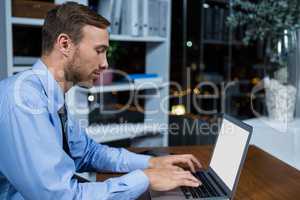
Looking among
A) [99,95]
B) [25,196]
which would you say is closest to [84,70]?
[25,196]

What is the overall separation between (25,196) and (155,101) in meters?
1.98

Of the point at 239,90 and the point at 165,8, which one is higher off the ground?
the point at 165,8

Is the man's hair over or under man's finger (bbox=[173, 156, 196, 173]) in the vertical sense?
over

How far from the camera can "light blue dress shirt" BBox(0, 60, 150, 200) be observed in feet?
3.12

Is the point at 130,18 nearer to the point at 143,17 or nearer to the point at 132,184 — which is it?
the point at 143,17

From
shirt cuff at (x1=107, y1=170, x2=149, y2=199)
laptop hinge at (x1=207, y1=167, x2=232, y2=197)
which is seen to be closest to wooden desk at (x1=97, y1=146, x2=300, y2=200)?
laptop hinge at (x1=207, y1=167, x2=232, y2=197)

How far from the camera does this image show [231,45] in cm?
381

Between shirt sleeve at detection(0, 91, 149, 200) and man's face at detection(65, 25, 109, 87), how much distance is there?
0.24 meters

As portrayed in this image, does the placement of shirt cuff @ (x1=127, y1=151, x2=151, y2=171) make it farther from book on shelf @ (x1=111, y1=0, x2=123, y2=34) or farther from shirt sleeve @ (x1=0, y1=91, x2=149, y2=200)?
book on shelf @ (x1=111, y1=0, x2=123, y2=34)

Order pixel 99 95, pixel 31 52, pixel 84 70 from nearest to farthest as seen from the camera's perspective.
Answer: pixel 84 70, pixel 31 52, pixel 99 95

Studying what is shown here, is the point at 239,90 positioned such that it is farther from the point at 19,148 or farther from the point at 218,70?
the point at 19,148

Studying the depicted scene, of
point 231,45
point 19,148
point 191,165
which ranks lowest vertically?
point 191,165

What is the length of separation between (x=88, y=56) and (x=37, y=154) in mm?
416

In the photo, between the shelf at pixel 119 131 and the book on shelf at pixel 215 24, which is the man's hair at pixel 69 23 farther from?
the book on shelf at pixel 215 24
